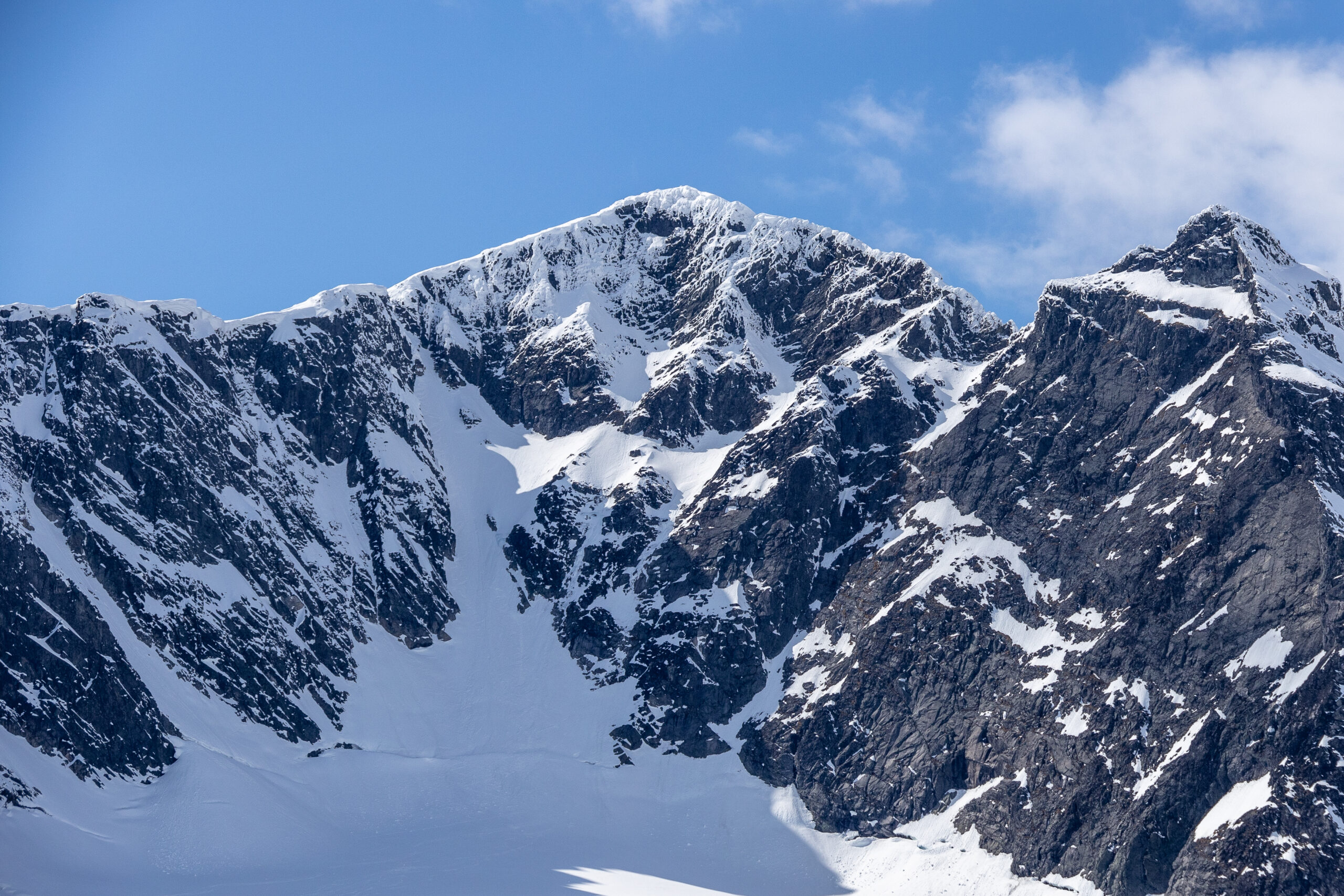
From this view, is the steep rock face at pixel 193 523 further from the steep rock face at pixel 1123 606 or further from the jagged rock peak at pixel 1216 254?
the jagged rock peak at pixel 1216 254

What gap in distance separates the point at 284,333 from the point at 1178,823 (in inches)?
4947

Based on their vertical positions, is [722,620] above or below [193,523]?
below

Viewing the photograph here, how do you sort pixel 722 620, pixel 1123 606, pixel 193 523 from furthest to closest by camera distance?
pixel 722 620, pixel 193 523, pixel 1123 606

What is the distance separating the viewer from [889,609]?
16900cm

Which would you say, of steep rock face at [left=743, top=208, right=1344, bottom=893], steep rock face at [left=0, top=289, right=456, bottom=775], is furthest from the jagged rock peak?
steep rock face at [left=0, top=289, right=456, bottom=775]

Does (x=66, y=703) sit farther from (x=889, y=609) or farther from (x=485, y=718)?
(x=889, y=609)

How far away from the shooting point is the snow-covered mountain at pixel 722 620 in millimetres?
141750

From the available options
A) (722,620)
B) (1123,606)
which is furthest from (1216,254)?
(722,620)

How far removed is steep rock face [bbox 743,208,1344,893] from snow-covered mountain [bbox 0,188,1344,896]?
1.39 ft

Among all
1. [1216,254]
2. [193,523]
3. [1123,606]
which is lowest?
[1123,606]

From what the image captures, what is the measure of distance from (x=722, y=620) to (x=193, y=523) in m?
62.4

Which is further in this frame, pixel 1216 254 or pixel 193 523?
pixel 1216 254

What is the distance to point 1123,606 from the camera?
513 ft

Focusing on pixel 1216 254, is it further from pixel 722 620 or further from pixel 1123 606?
pixel 722 620
